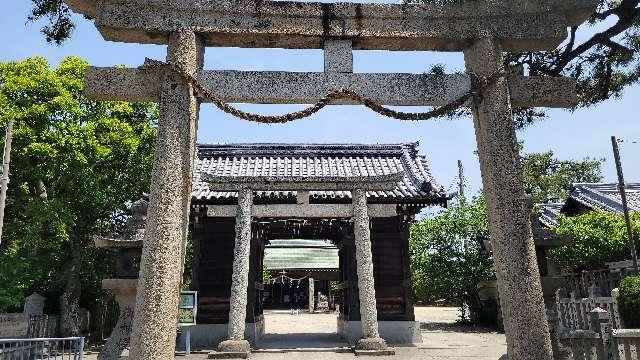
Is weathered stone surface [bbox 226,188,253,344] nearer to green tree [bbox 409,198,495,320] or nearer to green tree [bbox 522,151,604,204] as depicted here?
green tree [bbox 409,198,495,320]

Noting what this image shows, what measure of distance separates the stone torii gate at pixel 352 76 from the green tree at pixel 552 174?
32.4 meters

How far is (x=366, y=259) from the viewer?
13.4 metres

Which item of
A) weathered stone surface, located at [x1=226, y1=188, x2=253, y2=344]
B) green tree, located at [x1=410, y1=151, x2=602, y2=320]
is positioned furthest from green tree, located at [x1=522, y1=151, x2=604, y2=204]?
weathered stone surface, located at [x1=226, y1=188, x2=253, y2=344]

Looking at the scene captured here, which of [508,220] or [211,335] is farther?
[211,335]

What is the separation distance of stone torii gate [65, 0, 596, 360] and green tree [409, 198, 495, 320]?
1577cm

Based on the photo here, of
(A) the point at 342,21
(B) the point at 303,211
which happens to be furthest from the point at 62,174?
(A) the point at 342,21

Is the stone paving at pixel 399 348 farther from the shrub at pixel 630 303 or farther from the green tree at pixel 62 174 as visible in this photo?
the green tree at pixel 62 174

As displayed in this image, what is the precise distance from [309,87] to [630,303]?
9.02 meters

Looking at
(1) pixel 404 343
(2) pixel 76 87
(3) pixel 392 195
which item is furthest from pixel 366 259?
(2) pixel 76 87

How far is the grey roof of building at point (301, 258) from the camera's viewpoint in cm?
3131

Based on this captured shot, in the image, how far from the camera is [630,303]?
34.6 feet

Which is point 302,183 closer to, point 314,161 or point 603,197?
point 314,161

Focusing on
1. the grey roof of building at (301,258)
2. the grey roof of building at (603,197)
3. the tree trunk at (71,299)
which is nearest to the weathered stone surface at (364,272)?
the tree trunk at (71,299)

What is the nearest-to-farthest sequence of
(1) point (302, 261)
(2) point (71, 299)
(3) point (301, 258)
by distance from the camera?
(2) point (71, 299) → (1) point (302, 261) → (3) point (301, 258)
